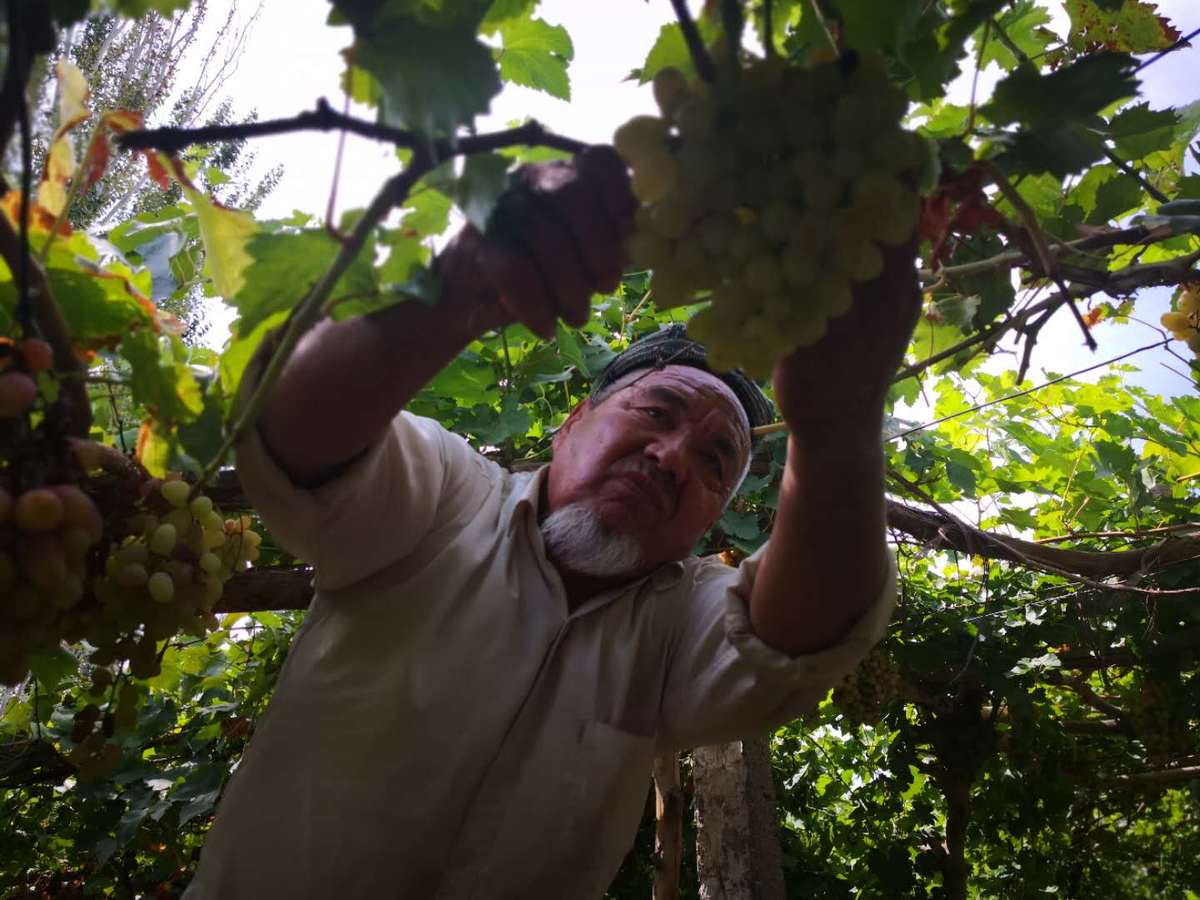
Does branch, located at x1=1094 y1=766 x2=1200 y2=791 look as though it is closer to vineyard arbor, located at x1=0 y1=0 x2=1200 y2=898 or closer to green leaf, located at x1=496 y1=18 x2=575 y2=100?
vineyard arbor, located at x1=0 y1=0 x2=1200 y2=898

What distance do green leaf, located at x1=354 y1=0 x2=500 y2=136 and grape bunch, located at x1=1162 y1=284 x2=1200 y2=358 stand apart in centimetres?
165

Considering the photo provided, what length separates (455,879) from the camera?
4.57 feet

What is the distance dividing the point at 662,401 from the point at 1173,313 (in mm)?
1068

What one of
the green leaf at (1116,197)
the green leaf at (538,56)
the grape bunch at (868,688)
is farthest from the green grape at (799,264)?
the grape bunch at (868,688)

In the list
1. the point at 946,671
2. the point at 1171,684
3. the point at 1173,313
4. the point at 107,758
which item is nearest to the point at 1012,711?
the point at 946,671

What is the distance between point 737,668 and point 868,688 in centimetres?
217

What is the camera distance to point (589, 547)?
1.66 metres

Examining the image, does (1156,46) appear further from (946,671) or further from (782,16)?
(946,671)

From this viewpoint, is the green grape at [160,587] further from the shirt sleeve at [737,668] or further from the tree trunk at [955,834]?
the tree trunk at [955,834]

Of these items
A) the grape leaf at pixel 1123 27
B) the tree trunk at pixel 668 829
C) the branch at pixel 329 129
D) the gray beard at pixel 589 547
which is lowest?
the tree trunk at pixel 668 829

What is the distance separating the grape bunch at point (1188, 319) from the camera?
1.69 meters

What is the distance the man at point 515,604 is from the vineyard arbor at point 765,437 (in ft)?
0.48

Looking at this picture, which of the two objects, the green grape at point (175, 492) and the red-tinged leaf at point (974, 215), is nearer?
the red-tinged leaf at point (974, 215)

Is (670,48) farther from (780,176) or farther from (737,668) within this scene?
(737,668)
